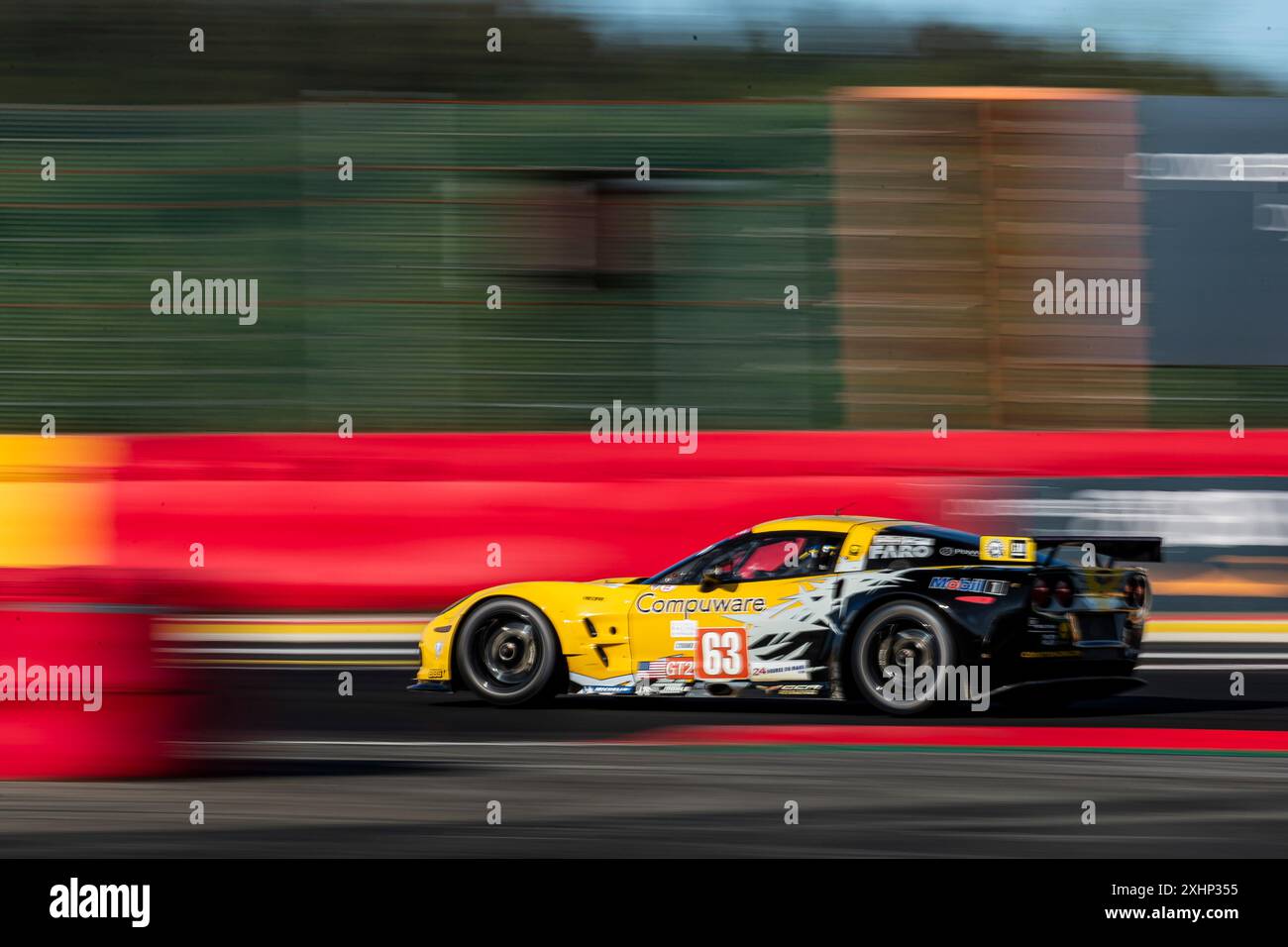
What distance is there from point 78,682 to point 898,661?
3.80 m

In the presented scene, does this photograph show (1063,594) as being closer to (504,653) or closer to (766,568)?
(766,568)

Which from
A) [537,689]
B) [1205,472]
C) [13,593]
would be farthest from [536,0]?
[13,593]

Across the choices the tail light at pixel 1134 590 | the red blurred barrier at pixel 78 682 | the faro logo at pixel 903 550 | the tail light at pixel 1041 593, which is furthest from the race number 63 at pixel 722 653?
the red blurred barrier at pixel 78 682

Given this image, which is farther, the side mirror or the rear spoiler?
the side mirror

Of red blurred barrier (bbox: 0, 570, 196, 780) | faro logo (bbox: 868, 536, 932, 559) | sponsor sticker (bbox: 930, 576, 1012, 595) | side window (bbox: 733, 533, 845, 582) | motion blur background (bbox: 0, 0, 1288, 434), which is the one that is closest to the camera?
red blurred barrier (bbox: 0, 570, 196, 780)

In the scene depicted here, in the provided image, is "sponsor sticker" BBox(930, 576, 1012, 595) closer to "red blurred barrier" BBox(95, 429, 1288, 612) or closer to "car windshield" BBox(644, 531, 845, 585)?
"car windshield" BBox(644, 531, 845, 585)

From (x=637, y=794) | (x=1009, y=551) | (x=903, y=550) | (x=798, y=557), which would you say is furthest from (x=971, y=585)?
(x=637, y=794)

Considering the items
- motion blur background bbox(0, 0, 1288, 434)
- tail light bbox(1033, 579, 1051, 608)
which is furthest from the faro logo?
motion blur background bbox(0, 0, 1288, 434)

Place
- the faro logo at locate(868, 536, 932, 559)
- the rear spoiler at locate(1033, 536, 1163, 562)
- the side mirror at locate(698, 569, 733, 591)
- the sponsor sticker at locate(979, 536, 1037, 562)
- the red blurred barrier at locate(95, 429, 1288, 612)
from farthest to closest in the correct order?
1. the red blurred barrier at locate(95, 429, 1288, 612)
2. the side mirror at locate(698, 569, 733, 591)
3. the faro logo at locate(868, 536, 932, 559)
4. the sponsor sticker at locate(979, 536, 1037, 562)
5. the rear spoiler at locate(1033, 536, 1163, 562)

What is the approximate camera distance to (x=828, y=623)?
8883mm

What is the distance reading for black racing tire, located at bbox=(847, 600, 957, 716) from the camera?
8766mm

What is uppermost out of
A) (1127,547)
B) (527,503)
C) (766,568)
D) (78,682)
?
(527,503)

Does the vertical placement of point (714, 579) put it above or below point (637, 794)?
above

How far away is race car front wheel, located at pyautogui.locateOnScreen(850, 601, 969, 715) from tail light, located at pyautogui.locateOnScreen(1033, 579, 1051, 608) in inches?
20.9
